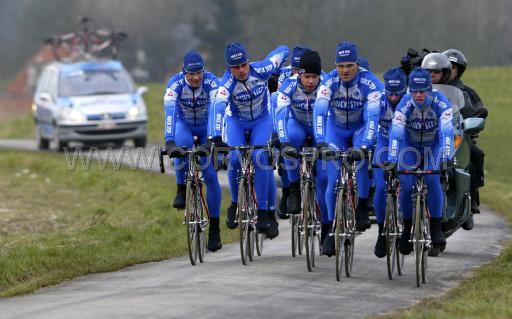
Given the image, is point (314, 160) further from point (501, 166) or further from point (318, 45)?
point (318, 45)

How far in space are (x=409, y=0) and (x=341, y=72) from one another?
31277mm

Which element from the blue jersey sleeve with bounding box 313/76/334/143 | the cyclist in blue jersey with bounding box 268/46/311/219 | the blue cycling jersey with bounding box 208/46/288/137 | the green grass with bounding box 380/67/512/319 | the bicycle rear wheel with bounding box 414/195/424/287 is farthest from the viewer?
the cyclist in blue jersey with bounding box 268/46/311/219

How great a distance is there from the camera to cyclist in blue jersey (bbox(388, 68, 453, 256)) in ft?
41.8

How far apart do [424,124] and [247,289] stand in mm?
2546

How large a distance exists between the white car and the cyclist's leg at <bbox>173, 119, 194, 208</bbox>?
14829 mm

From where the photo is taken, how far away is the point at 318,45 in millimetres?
44094

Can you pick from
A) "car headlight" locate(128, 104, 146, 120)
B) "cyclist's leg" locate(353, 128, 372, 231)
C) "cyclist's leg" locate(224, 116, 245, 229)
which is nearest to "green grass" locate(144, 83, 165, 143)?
"car headlight" locate(128, 104, 146, 120)

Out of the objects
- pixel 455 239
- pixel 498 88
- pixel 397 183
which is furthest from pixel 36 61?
pixel 397 183

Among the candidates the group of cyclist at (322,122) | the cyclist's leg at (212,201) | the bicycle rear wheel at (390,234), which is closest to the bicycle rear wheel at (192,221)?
the group of cyclist at (322,122)

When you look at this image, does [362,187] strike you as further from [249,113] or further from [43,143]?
[43,143]

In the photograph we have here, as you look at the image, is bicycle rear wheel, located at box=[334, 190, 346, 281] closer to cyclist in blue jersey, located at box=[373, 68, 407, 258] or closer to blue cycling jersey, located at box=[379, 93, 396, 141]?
cyclist in blue jersey, located at box=[373, 68, 407, 258]

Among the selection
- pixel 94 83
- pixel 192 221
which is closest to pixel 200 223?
pixel 192 221

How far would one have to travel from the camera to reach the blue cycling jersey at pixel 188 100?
14.6 m

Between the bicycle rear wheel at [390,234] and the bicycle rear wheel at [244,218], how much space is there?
1.73 metres
